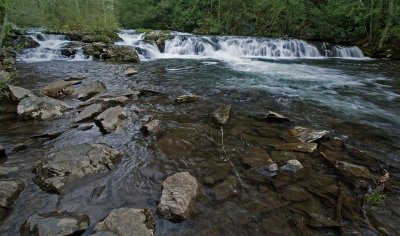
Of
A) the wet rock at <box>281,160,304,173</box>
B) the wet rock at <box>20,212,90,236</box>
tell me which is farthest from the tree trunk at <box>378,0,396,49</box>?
the wet rock at <box>20,212,90,236</box>

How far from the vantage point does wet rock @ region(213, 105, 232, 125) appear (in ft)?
22.4

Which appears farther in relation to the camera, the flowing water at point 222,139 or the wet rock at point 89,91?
the wet rock at point 89,91

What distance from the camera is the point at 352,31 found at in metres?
22.5

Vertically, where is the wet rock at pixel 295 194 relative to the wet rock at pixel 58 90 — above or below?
below

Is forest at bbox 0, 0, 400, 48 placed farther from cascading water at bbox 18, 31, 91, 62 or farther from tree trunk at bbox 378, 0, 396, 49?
cascading water at bbox 18, 31, 91, 62

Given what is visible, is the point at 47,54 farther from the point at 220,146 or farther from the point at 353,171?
the point at 353,171

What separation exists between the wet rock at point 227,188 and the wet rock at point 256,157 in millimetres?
565

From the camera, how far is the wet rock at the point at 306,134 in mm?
5783

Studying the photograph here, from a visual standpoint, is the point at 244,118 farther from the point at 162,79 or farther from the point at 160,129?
the point at 162,79

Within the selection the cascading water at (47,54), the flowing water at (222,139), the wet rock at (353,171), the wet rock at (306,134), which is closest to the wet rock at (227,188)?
the flowing water at (222,139)

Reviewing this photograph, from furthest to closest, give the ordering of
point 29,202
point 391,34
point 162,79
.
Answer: point 391,34 → point 162,79 → point 29,202

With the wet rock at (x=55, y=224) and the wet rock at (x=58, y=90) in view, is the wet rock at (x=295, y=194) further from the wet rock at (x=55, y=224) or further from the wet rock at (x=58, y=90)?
the wet rock at (x=58, y=90)

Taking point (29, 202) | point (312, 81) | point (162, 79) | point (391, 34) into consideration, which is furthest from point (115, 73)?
point (391, 34)

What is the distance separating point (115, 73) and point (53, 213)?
9.30 metres
